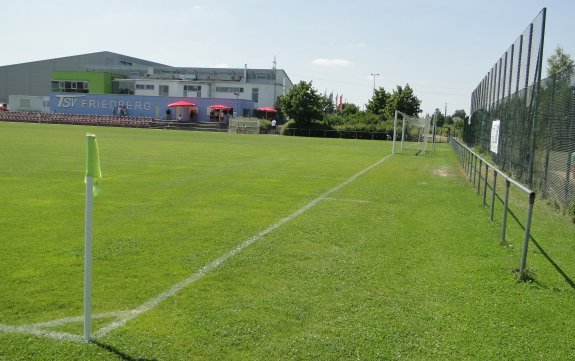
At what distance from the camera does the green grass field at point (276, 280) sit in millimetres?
4000

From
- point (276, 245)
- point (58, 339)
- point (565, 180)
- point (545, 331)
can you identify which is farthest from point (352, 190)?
point (58, 339)

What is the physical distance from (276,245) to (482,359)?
3528mm

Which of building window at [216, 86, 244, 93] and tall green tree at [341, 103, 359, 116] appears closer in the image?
building window at [216, 86, 244, 93]

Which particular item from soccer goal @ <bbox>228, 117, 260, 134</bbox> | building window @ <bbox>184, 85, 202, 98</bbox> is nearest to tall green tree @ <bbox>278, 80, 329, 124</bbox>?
soccer goal @ <bbox>228, 117, 260, 134</bbox>

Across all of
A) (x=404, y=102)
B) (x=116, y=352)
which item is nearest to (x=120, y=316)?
(x=116, y=352)

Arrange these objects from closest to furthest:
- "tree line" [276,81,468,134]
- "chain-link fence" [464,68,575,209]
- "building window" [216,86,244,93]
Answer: "chain-link fence" [464,68,575,209], "tree line" [276,81,468,134], "building window" [216,86,244,93]

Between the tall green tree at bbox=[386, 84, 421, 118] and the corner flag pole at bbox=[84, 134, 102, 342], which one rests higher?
the tall green tree at bbox=[386, 84, 421, 118]

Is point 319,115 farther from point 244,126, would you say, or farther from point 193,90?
point 193,90

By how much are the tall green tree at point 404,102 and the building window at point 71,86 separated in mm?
50695

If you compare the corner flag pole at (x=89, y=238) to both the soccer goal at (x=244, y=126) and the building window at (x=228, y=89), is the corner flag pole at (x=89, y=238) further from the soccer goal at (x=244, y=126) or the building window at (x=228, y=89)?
the building window at (x=228, y=89)

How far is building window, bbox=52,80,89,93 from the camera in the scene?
85562mm

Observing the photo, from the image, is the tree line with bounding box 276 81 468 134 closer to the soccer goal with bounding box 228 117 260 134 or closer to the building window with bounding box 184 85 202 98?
the soccer goal with bounding box 228 117 260 134

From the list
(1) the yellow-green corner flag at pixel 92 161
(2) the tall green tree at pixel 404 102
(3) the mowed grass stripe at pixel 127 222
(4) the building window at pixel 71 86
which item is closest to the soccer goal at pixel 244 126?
(2) the tall green tree at pixel 404 102

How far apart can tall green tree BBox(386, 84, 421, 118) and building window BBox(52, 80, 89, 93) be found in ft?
166
